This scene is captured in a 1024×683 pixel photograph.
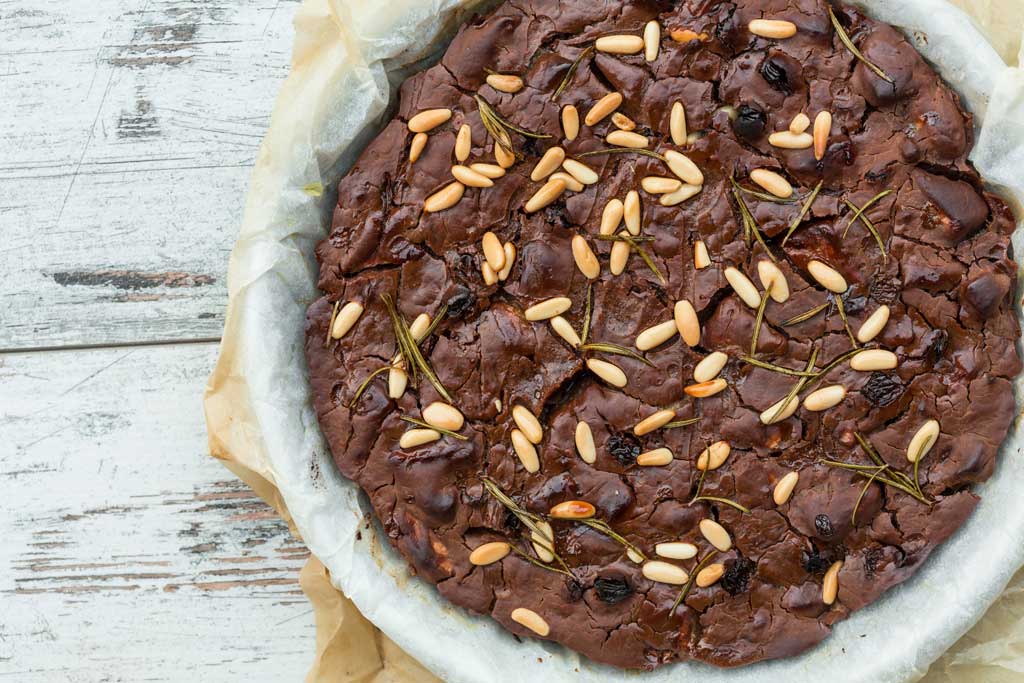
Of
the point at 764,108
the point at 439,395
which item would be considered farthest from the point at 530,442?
the point at 764,108

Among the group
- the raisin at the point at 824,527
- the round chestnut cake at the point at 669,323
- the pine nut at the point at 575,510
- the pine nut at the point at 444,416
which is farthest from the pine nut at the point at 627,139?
the raisin at the point at 824,527

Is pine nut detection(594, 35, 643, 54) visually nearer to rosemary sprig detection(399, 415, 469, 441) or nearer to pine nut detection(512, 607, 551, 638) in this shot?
rosemary sprig detection(399, 415, 469, 441)

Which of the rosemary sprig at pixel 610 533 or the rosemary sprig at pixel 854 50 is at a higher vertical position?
the rosemary sprig at pixel 854 50

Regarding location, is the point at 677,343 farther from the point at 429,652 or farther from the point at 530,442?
the point at 429,652

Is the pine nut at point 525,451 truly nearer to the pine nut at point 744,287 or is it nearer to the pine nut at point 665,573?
the pine nut at point 665,573

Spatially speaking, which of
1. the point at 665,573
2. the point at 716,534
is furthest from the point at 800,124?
the point at 665,573

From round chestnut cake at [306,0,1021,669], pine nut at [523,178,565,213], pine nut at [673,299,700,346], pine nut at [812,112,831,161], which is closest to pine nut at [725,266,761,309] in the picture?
round chestnut cake at [306,0,1021,669]
